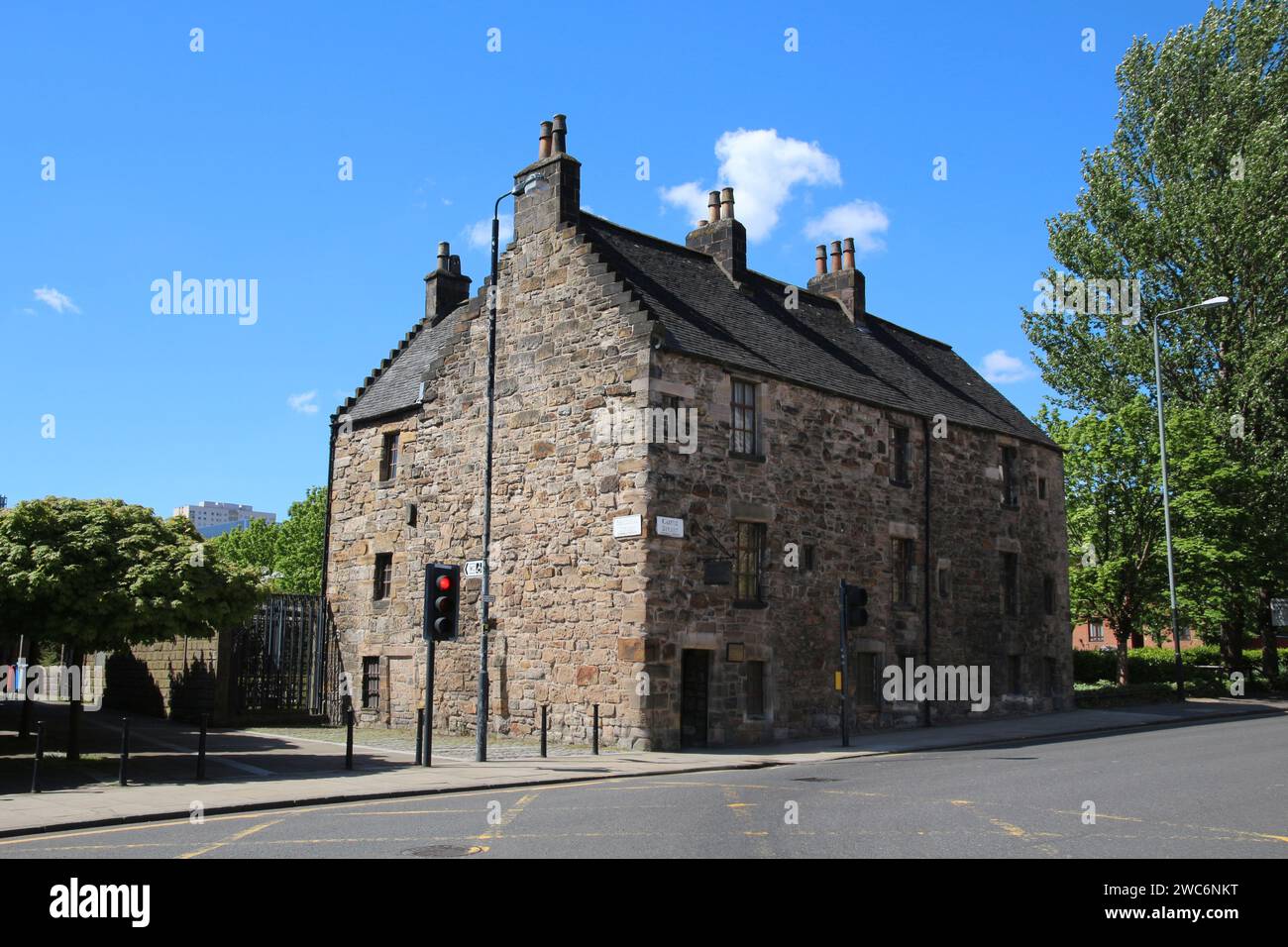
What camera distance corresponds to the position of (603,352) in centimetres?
2159

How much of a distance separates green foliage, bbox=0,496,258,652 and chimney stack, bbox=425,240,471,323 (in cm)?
1646

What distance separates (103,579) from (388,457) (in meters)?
13.1

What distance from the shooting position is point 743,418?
73.6 ft

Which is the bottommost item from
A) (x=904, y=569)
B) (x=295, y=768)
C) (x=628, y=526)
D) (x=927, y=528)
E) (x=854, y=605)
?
(x=295, y=768)

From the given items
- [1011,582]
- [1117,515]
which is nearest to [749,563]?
[1011,582]

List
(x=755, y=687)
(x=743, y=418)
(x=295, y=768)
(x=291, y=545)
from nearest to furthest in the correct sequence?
(x=295, y=768) < (x=755, y=687) < (x=743, y=418) < (x=291, y=545)

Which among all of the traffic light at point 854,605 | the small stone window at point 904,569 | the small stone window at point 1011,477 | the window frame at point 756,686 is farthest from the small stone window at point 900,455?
the window frame at point 756,686

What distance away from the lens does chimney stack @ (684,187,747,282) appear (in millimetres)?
27094

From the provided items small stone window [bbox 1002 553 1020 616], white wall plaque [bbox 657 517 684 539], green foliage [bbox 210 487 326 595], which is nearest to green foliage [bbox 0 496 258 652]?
white wall plaque [bbox 657 517 684 539]

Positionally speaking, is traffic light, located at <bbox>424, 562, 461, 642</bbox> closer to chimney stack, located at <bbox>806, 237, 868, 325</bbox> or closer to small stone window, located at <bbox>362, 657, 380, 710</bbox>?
small stone window, located at <bbox>362, 657, 380, 710</bbox>

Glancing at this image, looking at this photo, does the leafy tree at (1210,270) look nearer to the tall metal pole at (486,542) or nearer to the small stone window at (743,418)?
the small stone window at (743,418)

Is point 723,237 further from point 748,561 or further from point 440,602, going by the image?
point 440,602
